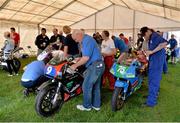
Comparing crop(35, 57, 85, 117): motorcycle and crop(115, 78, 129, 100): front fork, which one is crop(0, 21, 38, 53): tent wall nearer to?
crop(35, 57, 85, 117): motorcycle

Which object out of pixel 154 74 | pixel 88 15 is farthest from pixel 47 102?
pixel 88 15

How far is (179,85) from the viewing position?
20.3 feet

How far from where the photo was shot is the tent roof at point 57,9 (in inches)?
464

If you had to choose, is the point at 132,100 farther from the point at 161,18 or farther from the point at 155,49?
the point at 161,18

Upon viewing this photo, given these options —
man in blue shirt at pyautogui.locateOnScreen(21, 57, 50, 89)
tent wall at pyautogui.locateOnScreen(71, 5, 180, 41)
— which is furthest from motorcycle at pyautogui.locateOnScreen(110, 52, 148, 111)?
tent wall at pyautogui.locateOnScreen(71, 5, 180, 41)

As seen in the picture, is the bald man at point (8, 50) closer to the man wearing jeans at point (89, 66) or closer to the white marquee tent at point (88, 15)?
the man wearing jeans at point (89, 66)

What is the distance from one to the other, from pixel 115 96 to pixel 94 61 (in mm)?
644

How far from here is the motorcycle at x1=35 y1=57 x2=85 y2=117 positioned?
11.4ft

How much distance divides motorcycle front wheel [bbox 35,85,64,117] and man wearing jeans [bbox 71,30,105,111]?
1.34ft

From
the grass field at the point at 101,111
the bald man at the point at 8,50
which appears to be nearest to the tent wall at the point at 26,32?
the bald man at the point at 8,50

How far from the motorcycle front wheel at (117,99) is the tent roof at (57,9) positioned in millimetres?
7506

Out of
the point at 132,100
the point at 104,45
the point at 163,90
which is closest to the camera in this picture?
the point at 132,100

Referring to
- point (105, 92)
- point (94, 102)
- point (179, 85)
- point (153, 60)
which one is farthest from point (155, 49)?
point (179, 85)

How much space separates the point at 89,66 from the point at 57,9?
1145cm
